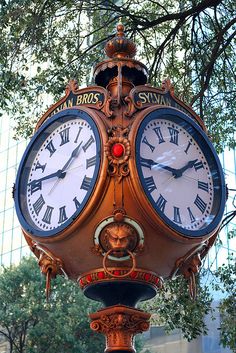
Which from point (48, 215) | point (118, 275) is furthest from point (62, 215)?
Answer: point (118, 275)

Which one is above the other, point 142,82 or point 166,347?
point 166,347

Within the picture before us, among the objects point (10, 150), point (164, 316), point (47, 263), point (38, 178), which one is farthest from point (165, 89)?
point (10, 150)

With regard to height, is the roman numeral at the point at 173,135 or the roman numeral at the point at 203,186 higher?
the roman numeral at the point at 173,135

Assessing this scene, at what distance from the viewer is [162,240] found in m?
2.33

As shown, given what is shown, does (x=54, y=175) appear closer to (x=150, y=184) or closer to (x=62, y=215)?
(x=62, y=215)

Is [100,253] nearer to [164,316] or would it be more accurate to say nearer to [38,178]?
[38,178]

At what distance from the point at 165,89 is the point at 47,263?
87 centimetres

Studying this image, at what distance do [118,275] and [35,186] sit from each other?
0.50 metres

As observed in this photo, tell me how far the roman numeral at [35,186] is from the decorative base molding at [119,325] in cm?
53

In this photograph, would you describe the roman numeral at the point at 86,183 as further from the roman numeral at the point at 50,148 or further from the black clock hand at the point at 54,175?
the roman numeral at the point at 50,148

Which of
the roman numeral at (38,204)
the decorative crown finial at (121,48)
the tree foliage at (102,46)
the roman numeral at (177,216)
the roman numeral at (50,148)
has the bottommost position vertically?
the roman numeral at (177,216)

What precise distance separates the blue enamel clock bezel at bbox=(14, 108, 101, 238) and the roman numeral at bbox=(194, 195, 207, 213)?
0.42 meters

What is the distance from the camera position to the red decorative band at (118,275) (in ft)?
7.63

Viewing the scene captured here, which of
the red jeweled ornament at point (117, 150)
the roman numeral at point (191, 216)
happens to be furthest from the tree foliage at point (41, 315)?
the red jeweled ornament at point (117, 150)
